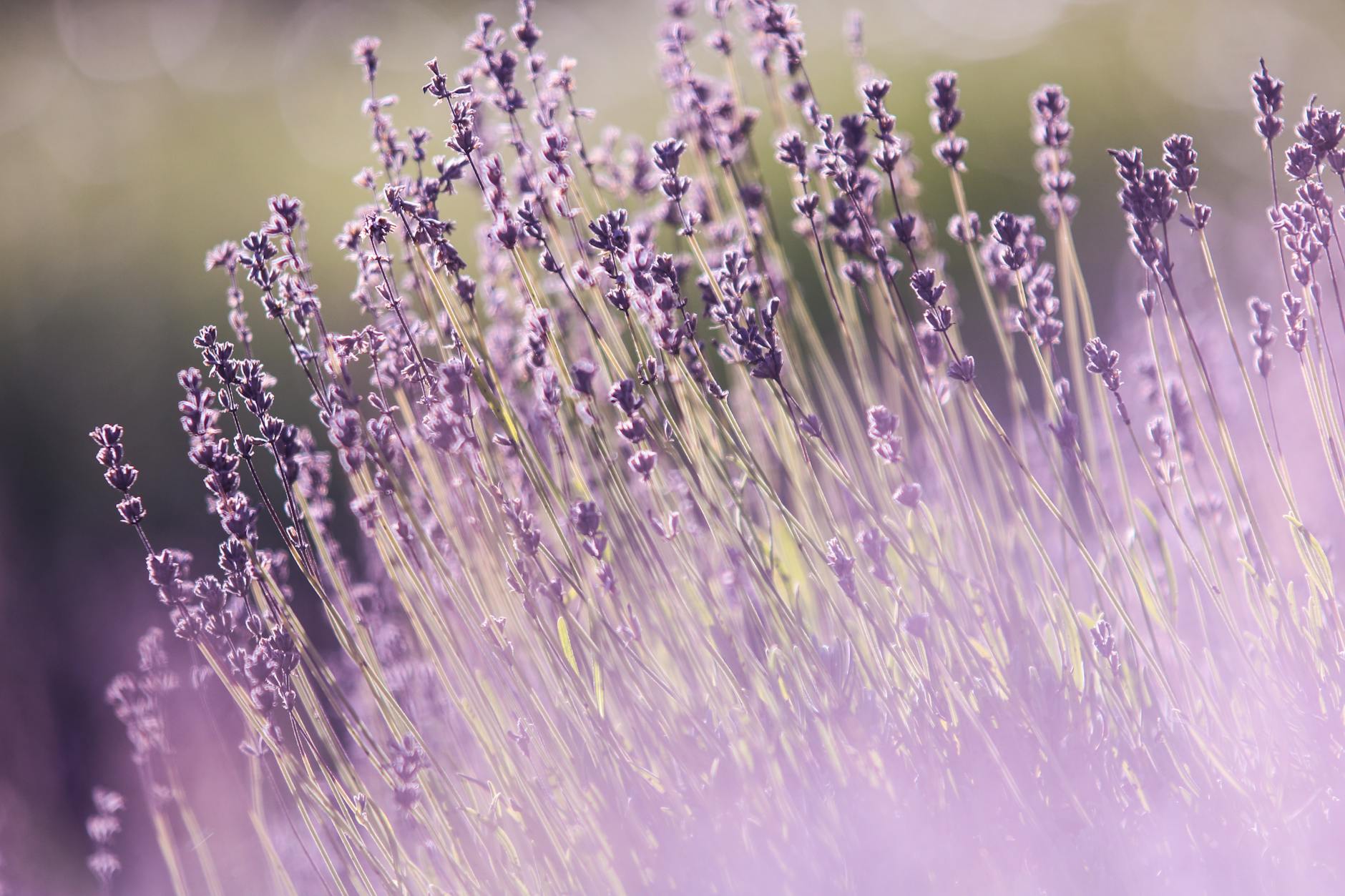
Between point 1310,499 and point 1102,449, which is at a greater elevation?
point 1102,449

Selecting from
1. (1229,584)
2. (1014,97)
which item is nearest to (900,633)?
(1229,584)

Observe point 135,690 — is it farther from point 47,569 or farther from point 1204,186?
point 1204,186

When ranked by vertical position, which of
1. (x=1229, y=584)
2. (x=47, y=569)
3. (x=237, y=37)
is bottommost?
(x=1229, y=584)

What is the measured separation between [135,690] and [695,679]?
128 cm

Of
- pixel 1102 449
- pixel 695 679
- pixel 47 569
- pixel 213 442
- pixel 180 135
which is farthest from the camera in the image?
pixel 180 135

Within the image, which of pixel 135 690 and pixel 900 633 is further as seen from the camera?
pixel 135 690

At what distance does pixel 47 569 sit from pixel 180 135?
435 cm

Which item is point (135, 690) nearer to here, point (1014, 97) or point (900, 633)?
point (900, 633)

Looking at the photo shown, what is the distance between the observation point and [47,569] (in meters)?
3.98

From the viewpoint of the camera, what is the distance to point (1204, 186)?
4.64m

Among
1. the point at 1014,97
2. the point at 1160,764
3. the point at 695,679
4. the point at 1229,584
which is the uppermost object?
the point at 1014,97

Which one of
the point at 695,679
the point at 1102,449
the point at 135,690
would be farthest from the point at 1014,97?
the point at 135,690

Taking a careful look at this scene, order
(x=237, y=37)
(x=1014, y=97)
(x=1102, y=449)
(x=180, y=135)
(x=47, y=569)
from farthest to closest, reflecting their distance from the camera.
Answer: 1. (x=237, y=37)
2. (x=180, y=135)
3. (x=1014, y=97)
4. (x=47, y=569)
5. (x=1102, y=449)

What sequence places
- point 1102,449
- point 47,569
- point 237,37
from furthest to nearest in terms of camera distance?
point 237,37 → point 47,569 → point 1102,449
